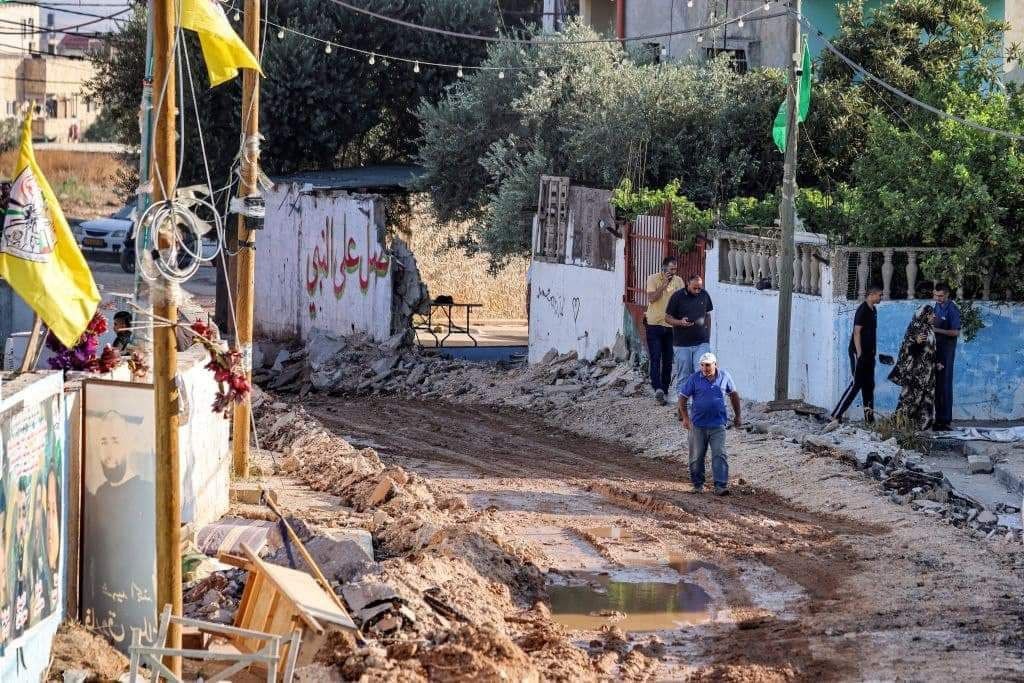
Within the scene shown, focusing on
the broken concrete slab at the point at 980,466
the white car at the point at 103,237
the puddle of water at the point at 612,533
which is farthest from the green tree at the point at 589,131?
the white car at the point at 103,237

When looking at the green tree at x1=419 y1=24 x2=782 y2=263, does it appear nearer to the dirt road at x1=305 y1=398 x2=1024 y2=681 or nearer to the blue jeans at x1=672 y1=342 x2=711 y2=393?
the blue jeans at x1=672 y1=342 x2=711 y2=393

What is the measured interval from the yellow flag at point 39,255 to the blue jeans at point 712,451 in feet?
25.8

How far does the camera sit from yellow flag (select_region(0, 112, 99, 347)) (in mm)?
9641

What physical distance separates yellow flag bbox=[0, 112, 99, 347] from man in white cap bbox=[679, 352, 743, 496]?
24.9 ft

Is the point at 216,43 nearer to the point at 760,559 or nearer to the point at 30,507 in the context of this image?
the point at 30,507

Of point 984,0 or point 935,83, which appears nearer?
point 935,83

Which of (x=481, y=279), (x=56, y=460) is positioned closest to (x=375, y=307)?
(x=481, y=279)

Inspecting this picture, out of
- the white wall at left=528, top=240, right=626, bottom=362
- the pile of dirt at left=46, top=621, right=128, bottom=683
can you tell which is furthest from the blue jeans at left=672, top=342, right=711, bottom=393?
the pile of dirt at left=46, top=621, right=128, bottom=683

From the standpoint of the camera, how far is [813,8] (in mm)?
31328

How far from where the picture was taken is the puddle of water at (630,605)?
1206cm

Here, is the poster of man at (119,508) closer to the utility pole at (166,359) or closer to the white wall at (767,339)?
the utility pole at (166,359)

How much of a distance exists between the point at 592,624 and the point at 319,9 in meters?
27.2

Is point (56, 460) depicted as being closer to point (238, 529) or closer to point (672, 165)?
point (238, 529)

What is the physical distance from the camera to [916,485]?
16.1 meters
